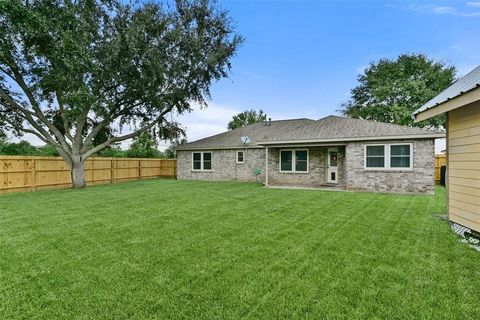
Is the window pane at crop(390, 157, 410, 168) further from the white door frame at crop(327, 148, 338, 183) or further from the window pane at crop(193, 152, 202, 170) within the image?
the window pane at crop(193, 152, 202, 170)

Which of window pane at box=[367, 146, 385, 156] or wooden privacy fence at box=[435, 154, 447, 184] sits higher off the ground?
window pane at box=[367, 146, 385, 156]

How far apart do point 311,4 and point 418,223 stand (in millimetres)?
9702

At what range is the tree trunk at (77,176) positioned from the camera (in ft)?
45.3

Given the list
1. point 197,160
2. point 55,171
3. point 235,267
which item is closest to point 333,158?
point 197,160

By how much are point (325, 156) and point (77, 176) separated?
1245cm

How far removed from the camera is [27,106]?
13469mm

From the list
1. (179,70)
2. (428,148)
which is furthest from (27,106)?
(428,148)

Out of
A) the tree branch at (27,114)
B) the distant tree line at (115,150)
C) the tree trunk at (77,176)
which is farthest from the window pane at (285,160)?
the tree branch at (27,114)

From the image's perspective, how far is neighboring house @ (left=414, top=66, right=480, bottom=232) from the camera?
4.80 meters

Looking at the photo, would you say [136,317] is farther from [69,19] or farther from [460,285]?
[69,19]

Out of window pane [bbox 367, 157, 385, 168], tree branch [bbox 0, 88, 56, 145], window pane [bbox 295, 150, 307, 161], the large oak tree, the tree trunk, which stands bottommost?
the tree trunk

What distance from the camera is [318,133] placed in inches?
546

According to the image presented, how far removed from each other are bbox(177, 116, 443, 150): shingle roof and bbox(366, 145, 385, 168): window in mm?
541

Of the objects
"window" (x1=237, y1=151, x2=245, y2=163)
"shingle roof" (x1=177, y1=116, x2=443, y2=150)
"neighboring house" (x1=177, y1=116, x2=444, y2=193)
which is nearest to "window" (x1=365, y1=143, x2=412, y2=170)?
"neighboring house" (x1=177, y1=116, x2=444, y2=193)
